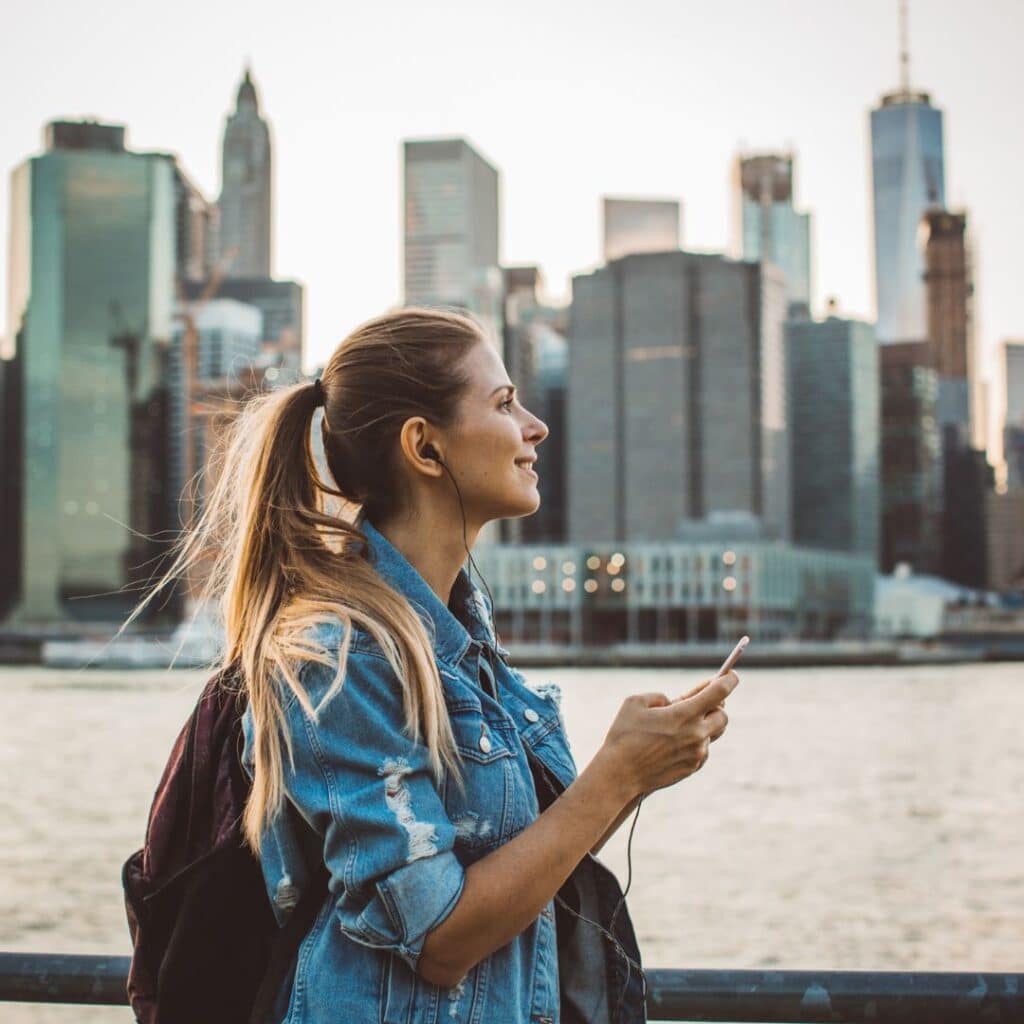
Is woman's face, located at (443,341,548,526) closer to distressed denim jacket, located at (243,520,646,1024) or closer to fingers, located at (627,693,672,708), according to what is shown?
distressed denim jacket, located at (243,520,646,1024)

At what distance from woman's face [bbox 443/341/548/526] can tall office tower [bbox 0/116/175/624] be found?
169119 millimetres

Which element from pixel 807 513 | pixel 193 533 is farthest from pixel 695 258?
pixel 193 533

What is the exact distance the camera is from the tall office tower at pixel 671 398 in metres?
169

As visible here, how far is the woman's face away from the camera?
94.7 inches

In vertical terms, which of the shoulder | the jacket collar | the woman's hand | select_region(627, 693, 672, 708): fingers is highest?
the jacket collar

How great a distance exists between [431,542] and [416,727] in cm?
45

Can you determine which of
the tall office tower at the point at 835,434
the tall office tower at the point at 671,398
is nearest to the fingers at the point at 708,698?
the tall office tower at the point at 671,398

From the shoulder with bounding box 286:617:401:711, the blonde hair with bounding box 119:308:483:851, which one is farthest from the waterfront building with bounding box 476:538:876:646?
the shoulder with bounding box 286:617:401:711

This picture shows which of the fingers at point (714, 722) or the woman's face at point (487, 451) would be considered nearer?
the fingers at point (714, 722)

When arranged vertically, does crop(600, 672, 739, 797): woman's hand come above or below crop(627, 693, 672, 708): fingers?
below

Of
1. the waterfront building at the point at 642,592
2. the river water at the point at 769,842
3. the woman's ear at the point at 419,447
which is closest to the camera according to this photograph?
the woman's ear at the point at 419,447

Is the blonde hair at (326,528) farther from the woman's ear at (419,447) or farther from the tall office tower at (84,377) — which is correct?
the tall office tower at (84,377)

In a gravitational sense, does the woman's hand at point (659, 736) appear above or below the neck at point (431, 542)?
below

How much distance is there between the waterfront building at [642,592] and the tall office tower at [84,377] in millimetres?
57223
